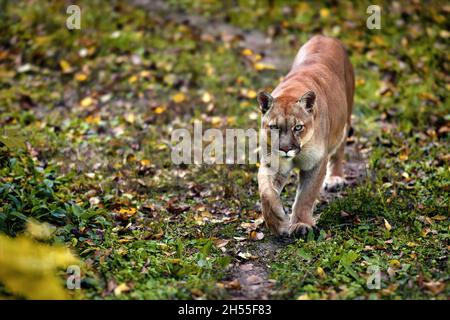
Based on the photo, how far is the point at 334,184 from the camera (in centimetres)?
692

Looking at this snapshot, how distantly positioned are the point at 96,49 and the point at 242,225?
17.3 ft

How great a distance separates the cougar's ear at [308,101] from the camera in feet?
18.4

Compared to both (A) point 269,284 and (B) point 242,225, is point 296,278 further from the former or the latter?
(B) point 242,225

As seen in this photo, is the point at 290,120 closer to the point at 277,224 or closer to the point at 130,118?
the point at 277,224

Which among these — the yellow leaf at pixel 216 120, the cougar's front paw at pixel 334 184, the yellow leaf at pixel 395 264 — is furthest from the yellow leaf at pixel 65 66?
the yellow leaf at pixel 395 264

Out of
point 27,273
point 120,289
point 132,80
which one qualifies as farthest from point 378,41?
point 27,273

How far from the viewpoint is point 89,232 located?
5.66m

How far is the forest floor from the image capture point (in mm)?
5055

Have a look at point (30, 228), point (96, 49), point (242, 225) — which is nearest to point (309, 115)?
point (242, 225)

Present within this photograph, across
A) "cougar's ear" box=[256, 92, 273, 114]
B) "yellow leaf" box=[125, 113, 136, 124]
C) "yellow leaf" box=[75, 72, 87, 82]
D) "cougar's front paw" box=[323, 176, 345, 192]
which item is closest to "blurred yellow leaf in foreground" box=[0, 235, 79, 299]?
"cougar's ear" box=[256, 92, 273, 114]

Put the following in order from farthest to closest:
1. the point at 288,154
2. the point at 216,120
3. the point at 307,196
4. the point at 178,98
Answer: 1. the point at 178,98
2. the point at 216,120
3. the point at 307,196
4. the point at 288,154

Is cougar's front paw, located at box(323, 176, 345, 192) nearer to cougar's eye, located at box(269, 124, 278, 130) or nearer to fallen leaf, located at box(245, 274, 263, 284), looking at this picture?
cougar's eye, located at box(269, 124, 278, 130)

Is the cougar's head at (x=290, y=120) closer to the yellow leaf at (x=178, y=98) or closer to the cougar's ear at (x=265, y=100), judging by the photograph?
the cougar's ear at (x=265, y=100)

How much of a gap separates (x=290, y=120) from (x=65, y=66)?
539 centimetres
